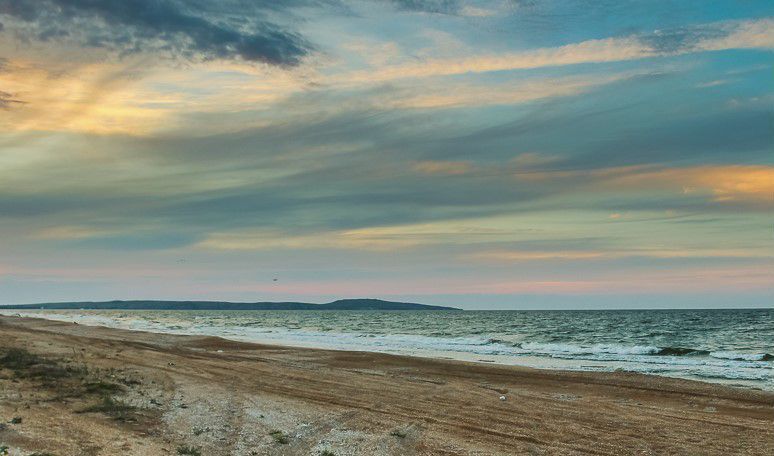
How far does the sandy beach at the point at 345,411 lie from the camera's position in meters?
13.1

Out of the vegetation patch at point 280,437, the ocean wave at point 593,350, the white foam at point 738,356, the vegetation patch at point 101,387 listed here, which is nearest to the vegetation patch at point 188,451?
the vegetation patch at point 280,437

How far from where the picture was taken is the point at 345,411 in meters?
16.9

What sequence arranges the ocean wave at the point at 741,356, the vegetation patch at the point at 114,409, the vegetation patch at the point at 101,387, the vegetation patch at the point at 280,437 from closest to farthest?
1. the vegetation patch at the point at 280,437
2. the vegetation patch at the point at 114,409
3. the vegetation patch at the point at 101,387
4. the ocean wave at the point at 741,356

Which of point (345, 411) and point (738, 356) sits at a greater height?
point (738, 356)

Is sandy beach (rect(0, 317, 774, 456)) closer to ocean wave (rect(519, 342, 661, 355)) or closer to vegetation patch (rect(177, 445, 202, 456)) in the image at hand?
vegetation patch (rect(177, 445, 202, 456))

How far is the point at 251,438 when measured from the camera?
13.5 metres

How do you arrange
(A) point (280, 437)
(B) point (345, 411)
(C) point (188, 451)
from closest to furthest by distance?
1. (C) point (188, 451)
2. (A) point (280, 437)
3. (B) point (345, 411)

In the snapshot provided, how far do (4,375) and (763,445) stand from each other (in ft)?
71.0

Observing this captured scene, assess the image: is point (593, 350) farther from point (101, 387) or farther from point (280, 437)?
point (101, 387)

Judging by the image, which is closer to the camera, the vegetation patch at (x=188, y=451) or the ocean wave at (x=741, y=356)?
the vegetation patch at (x=188, y=451)

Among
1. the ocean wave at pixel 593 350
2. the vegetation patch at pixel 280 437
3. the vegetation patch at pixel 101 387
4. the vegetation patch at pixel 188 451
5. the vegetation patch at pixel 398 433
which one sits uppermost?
the vegetation patch at pixel 101 387

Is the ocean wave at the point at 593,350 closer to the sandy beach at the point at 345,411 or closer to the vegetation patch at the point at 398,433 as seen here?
the sandy beach at the point at 345,411

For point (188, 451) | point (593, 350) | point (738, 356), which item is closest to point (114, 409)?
point (188, 451)

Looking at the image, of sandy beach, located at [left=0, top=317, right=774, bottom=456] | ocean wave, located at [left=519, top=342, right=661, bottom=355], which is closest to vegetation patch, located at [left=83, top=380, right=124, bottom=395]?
sandy beach, located at [left=0, top=317, right=774, bottom=456]
